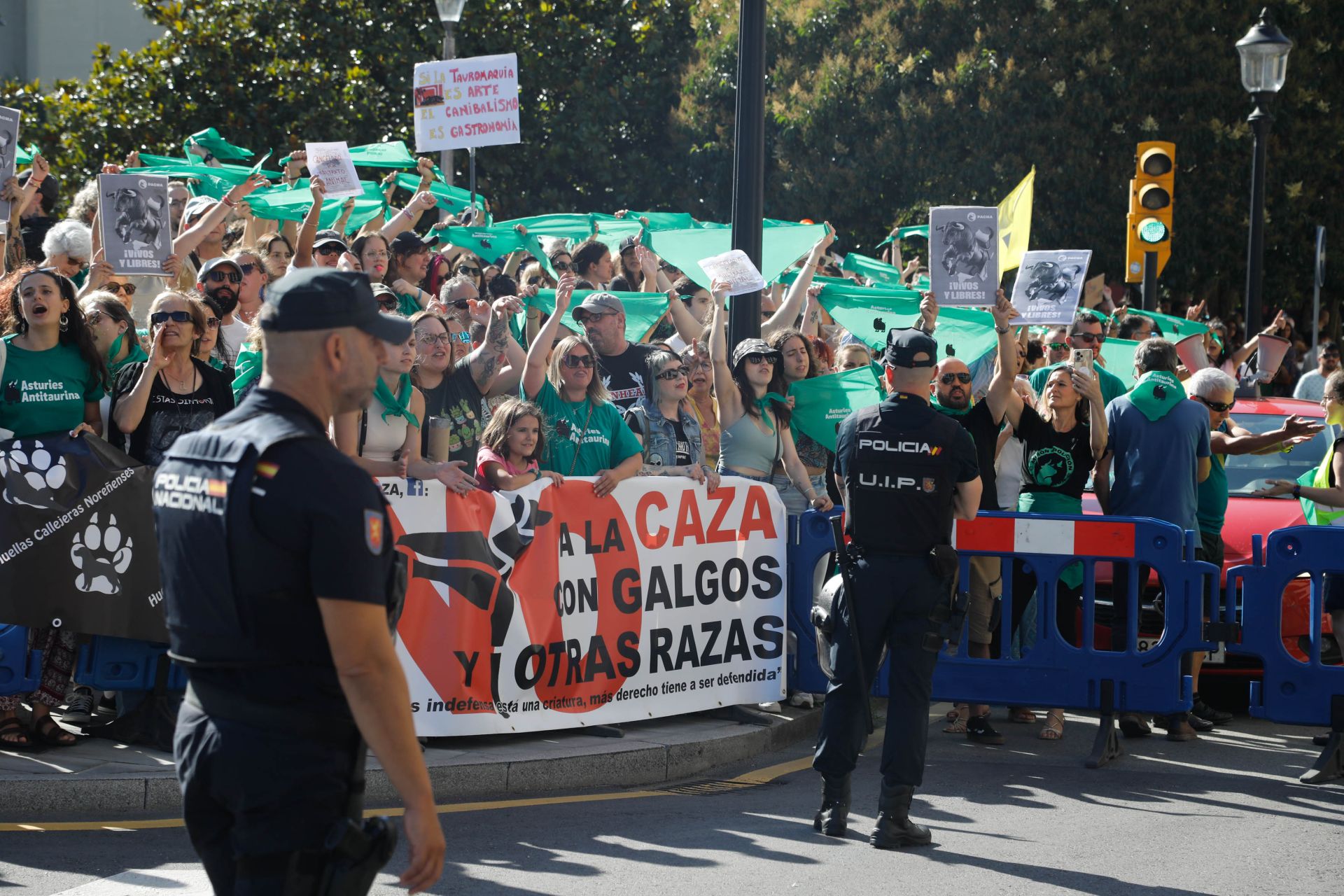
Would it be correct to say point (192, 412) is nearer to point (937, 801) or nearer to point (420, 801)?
point (937, 801)

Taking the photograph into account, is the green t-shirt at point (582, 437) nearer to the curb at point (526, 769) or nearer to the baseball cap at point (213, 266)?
the curb at point (526, 769)

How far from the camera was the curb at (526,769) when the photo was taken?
6.28 metres

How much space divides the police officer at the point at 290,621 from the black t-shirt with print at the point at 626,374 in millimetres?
5587

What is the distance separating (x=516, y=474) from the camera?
24.2 feet

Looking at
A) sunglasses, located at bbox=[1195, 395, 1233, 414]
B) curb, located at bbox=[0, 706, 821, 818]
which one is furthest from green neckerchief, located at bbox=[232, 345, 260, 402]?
sunglasses, located at bbox=[1195, 395, 1233, 414]

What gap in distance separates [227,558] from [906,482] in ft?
12.1

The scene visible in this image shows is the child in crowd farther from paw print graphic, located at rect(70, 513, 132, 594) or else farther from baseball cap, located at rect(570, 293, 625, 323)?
paw print graphic, located at rect(70, 513, 132, 594)

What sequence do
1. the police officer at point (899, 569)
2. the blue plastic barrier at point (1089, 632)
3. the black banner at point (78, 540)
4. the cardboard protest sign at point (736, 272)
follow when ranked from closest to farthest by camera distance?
the police officer at point (899, 569)
the black banner at point (78, 540)
the blue plastic barrier at point (1089, 632)
the cardboard protest sign at point (736, 272)

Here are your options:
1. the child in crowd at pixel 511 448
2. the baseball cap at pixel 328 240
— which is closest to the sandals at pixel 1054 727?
the child in crowd at pixel 511 448

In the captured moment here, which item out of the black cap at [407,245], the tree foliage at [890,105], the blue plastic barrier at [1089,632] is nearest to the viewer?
the blue plastic barrier at [1089,632]

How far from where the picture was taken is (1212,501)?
862 cm

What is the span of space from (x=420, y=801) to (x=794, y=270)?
11262 mm

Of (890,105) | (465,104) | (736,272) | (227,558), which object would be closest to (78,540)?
(736,272)

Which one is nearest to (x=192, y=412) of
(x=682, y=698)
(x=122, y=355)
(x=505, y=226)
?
(x=122, y=355)
